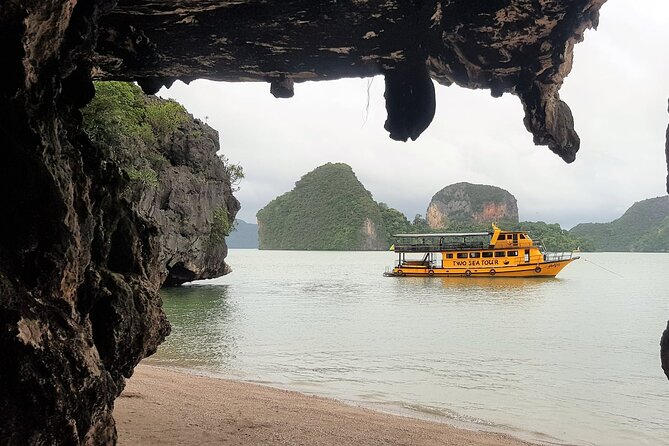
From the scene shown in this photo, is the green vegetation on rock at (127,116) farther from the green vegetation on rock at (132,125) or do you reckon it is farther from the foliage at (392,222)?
the foliage at (392,222)

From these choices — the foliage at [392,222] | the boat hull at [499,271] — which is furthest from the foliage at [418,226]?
the boat hull at [499,271]

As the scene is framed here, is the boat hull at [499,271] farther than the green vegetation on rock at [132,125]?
Yes

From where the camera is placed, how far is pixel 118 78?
6219 millimetres

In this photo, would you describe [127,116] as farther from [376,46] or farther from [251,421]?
[376,46]

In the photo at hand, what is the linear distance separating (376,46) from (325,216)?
4691 inches

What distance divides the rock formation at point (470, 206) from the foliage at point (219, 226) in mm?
99809

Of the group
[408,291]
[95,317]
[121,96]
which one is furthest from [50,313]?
[408,291]

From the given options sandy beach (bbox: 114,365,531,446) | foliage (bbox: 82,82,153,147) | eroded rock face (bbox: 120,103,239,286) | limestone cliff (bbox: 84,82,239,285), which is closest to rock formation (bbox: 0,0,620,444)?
sandy beach (bbox: 114,365,531,446)

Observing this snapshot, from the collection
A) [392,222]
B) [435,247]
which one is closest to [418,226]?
[392,222]

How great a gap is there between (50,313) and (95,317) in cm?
114

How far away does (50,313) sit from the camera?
3105 millimetres

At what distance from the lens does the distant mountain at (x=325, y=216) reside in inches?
4675

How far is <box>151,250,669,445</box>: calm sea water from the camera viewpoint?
901 centimetres

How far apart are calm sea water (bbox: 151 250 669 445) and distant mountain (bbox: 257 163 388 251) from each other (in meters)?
90.1
